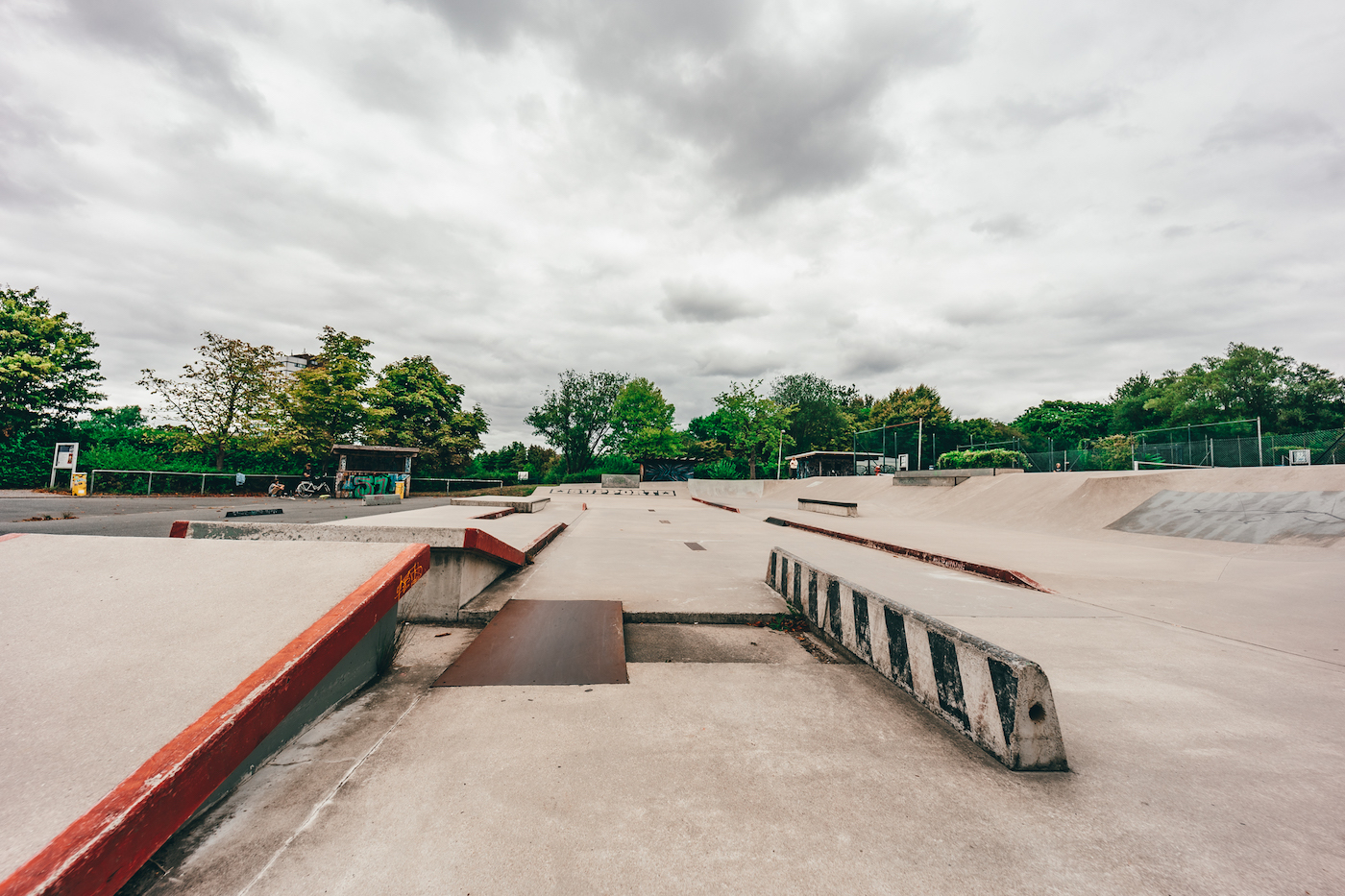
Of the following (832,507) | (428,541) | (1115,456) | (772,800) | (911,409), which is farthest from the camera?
(911,409)

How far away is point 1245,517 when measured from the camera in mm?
9703

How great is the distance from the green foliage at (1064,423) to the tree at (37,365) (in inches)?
3040

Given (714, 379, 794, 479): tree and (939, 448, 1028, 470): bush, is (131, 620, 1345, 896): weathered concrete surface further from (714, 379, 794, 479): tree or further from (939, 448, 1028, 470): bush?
(714, 379, 794, 479): tree

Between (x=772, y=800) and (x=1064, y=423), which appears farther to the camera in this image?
(x=1064, y=423)

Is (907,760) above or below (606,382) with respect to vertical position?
below

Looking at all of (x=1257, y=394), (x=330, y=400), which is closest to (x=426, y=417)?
(x=330, y=400)

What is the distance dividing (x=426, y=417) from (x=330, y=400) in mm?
7630

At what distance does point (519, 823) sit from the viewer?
1.68 m

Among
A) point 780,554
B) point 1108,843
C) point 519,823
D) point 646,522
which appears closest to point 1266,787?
point 1108,843

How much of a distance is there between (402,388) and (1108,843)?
40.1 metres

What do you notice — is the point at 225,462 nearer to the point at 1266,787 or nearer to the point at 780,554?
the point at 780,554

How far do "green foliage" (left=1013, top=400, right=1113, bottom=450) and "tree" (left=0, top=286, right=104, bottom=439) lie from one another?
77.2m

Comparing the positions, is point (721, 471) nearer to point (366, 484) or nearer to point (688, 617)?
point (366, 484)

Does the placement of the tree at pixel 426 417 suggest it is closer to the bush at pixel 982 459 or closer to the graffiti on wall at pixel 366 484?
the graffiti on wall at pixel 366 484
